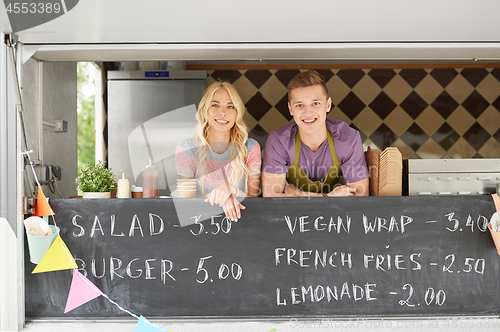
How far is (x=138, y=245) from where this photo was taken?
1.63 metres

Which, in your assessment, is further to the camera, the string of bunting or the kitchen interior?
the kitchen interior

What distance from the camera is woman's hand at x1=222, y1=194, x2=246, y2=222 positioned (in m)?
1.60

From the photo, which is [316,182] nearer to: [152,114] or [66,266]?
[66,266]

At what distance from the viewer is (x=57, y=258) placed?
156 centimetres

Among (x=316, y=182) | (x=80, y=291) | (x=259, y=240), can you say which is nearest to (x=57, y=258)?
(x=80, y=291)

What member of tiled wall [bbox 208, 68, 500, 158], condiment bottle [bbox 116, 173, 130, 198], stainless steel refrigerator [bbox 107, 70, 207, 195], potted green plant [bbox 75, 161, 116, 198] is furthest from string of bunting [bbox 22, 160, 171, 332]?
tiled wall [bbox 208, 68, 500, 158]

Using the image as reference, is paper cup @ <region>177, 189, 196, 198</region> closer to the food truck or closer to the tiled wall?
the food truck

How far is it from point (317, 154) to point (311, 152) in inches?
1.3

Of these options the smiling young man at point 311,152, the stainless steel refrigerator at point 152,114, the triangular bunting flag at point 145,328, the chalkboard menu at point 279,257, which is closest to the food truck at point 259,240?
the chalkboard menu at point 279,257

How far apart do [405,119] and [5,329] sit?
10.7 ft

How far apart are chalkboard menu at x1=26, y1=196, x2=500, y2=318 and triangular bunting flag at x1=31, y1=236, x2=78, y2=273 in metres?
0.06

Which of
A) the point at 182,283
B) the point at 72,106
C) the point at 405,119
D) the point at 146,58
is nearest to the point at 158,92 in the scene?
the point at 72,106

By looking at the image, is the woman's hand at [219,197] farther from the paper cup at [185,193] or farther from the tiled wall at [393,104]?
the tiled wall at [393,104]

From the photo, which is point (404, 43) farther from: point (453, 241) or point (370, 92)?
point (370, 92)
